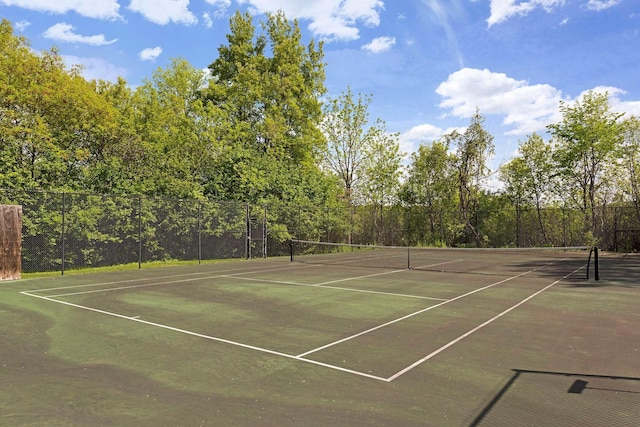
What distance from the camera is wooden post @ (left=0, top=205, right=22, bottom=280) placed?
532 inches

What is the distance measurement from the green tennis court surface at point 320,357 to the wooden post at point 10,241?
8.74 feet

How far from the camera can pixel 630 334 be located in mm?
6840

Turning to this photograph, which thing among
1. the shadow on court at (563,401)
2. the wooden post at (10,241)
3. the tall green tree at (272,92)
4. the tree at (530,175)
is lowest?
the shadow on court at (563,401)

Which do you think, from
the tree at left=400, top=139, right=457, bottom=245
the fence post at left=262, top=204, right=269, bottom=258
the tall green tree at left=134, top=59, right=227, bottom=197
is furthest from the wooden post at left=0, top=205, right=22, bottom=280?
the tree at left=400, top=139, right=457, bottom=245

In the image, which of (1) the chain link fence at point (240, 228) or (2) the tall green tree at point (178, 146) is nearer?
(1) the chain link fence at point (240, 228)

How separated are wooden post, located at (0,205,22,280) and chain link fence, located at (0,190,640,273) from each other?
5.50 feet

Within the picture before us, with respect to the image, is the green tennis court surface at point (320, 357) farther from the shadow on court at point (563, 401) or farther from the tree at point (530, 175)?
the tree at point (530, 175)

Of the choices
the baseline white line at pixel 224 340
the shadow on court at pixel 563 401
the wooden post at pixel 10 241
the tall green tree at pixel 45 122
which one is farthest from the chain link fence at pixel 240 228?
the shadow on court at pixel 563 401

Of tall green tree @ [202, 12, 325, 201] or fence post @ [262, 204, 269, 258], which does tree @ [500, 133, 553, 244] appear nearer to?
tall green tree @ [202, 12, 325, 201]

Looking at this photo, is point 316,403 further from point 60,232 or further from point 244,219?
point 244,219

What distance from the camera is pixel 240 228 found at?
22625 millimetres

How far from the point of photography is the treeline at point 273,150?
64.9 ft

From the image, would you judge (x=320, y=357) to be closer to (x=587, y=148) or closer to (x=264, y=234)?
(x=264, y=234)

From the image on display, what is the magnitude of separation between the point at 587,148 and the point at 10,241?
31.0 metres
